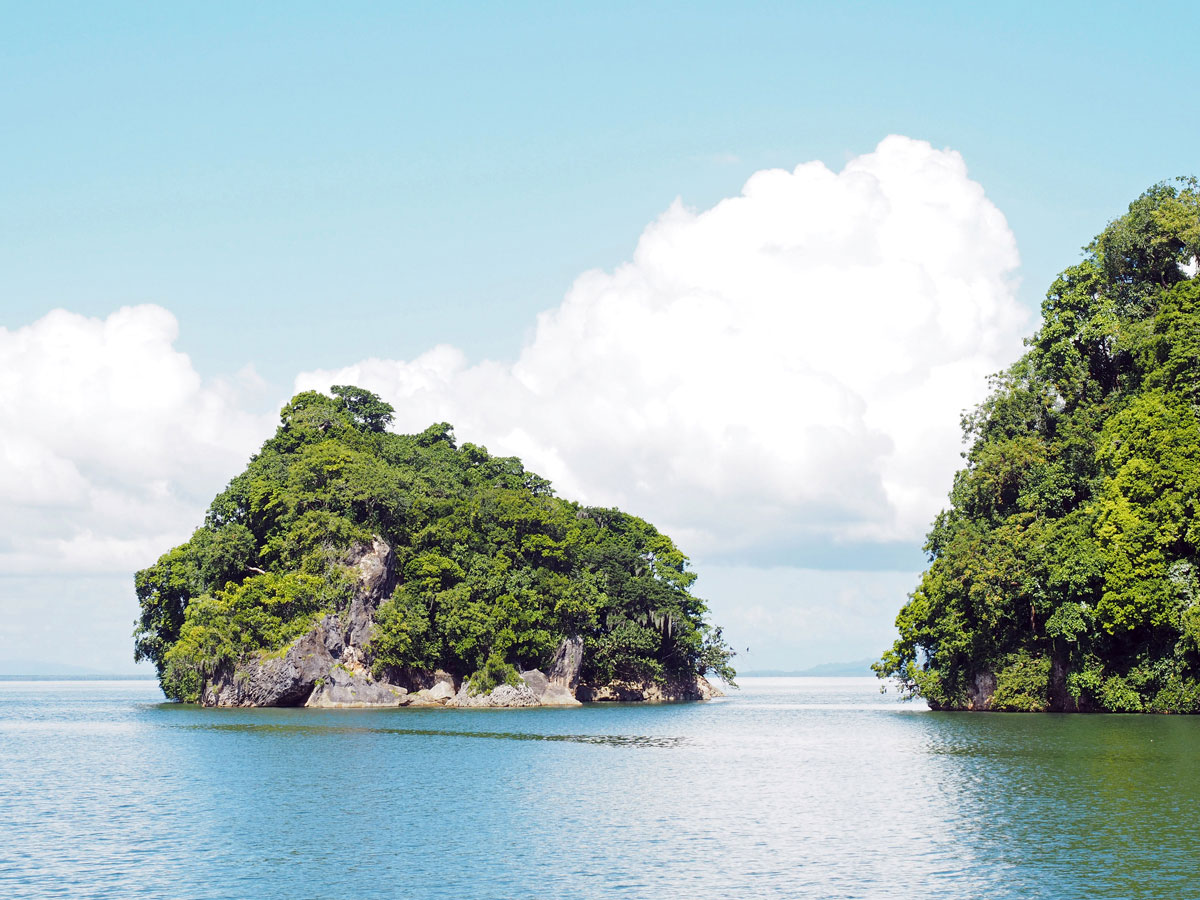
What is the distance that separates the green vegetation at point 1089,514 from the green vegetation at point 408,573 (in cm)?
2814

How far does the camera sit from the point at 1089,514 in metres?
65.2

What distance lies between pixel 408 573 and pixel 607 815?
2389 inches

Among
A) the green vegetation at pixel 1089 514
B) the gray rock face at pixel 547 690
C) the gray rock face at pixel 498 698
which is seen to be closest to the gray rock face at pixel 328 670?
the gray rock face at pixel 498 698

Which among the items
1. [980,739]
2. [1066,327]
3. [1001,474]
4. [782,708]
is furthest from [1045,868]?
[782,708]

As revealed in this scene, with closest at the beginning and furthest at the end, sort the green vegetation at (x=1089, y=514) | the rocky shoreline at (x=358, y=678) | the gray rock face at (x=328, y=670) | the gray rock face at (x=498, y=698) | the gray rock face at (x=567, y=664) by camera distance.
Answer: the green vegetation at (x=1089, y=514), the gray rock face at (x=328, y=670), the rocky shoreline at (x=358, y=678), the gray rock face at (x=498, y=698), the gray rock face at (x=567, y=664)

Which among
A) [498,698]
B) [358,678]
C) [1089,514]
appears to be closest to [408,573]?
[358,678]

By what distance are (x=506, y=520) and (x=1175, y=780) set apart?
63442 millimetres

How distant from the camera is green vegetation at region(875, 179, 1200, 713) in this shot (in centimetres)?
6103

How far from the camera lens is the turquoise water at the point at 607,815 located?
24734 millimetres

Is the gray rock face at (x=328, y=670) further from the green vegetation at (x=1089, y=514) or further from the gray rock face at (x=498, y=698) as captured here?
the green vegetation at (x=1089, y=514)

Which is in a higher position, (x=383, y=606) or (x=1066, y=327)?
(x=1066, y=327)

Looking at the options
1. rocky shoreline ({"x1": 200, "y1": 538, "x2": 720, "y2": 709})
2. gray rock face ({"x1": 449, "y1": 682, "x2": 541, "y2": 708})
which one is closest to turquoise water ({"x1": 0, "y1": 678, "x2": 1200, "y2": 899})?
rocky shoreline ({"x1": 200, "y1": 538, "x2": 720, "y2": 709})

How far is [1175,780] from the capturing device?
37.5 metres

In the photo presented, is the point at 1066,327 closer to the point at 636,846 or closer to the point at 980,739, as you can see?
the point at 980,739
